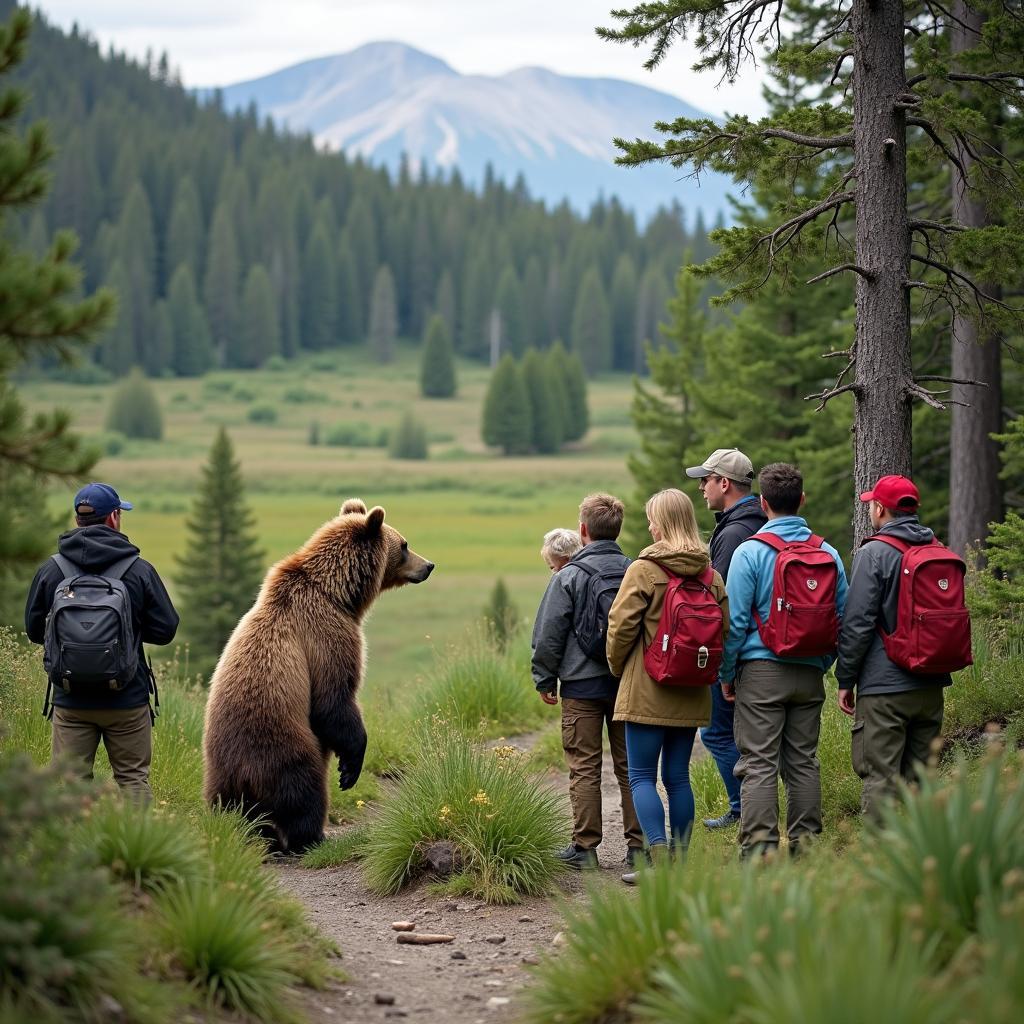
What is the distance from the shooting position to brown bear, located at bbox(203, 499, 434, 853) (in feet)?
25.1

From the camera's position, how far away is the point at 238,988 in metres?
4.74

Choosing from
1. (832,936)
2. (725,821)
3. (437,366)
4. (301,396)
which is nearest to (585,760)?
(725,821)

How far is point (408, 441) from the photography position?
114375 millimetres

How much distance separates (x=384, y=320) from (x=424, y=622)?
100410 mm

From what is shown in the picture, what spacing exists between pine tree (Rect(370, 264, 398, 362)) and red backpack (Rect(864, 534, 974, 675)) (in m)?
151

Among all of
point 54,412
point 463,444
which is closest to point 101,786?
point 54,412

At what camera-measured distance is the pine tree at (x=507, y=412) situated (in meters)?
114

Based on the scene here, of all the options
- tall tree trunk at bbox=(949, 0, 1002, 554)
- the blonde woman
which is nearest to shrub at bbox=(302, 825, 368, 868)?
the blonde woman

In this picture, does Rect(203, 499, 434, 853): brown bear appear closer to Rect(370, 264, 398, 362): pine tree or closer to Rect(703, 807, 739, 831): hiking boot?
Rect(703, 807, 739, 831): hiking boot

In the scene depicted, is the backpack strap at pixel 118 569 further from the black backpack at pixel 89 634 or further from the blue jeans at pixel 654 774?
Answer: the blue jeans at pixel 654 774

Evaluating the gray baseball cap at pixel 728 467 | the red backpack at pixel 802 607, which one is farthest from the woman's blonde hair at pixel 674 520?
the gray baseball cap at pixel 728 467

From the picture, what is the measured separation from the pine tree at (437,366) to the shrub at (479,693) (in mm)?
126718

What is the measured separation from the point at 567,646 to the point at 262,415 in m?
121

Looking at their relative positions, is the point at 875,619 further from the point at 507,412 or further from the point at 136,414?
the point at 136,414
